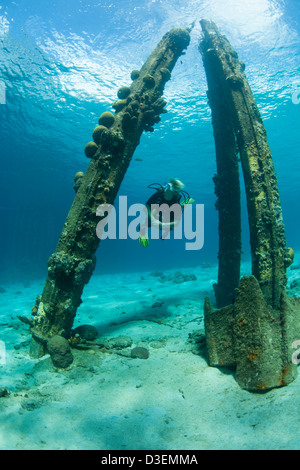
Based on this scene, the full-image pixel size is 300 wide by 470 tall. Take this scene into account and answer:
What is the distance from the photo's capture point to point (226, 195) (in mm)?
6504

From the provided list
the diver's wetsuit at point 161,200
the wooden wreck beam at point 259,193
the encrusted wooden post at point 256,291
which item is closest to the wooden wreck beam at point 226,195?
the encrusted wooden post at point 256,291

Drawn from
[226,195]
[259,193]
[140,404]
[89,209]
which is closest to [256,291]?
[259,193]

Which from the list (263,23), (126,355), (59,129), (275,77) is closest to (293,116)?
(275,77)

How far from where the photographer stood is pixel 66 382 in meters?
3.38

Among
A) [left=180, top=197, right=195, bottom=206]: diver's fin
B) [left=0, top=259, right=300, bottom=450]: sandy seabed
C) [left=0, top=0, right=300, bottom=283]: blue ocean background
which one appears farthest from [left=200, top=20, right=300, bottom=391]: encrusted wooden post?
[left=0, top=0, right=300, bottom=283]: blue ocean background

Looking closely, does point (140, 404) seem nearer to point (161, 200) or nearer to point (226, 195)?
point (161, 200)

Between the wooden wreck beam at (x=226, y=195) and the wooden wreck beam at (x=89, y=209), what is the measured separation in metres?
2.40

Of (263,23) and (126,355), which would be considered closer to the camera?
Answer: (126,355)

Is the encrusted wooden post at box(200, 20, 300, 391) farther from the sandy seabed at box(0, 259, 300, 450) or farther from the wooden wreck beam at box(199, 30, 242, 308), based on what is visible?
the wooden wreck beam at box(199, 30, 242, 308)

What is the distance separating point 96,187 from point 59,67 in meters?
15.1

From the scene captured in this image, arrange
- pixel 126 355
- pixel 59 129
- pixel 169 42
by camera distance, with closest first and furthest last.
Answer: pixel 126 355 → pixel 169 42 → pixel 59 129

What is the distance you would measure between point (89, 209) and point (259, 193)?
3.12m

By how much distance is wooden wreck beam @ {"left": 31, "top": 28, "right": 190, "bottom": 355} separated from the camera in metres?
4.32
